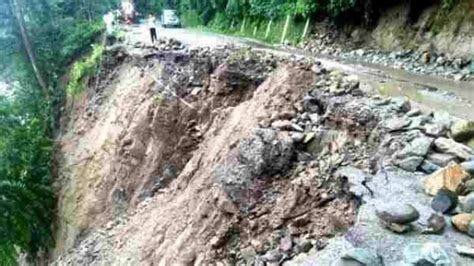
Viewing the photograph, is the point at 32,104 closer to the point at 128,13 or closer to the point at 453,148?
the point at 128,13

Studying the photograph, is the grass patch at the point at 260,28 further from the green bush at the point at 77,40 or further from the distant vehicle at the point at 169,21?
the green bush at the point at 77,40

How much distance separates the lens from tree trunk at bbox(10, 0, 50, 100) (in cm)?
1730

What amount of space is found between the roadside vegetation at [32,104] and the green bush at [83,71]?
0.05 m

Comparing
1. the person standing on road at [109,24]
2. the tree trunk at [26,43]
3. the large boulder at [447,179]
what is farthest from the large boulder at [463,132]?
the person standing on road at [109,24]

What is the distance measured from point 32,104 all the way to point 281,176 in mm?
13172

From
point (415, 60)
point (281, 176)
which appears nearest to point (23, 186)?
point (281, 176)

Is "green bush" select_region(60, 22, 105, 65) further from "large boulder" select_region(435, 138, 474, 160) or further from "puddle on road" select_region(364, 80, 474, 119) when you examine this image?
"large boulder" select_region(435, 138, 474, 160)

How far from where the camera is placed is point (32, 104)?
691 inches

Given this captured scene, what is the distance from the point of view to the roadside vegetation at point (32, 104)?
1326 centimetres

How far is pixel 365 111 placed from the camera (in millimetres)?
6992

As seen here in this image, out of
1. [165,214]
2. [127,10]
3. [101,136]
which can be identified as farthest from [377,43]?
[127,10]

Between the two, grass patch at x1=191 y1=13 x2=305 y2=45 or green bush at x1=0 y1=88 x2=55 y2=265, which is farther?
grass patch at x1=191 y1=13 x2=305 y2=45

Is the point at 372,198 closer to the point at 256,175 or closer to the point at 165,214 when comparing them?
the point at 256,175

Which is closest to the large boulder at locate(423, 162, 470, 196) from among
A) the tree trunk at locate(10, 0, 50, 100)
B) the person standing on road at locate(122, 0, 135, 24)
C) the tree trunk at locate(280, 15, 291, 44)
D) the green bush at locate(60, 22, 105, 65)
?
the tree trunk at locate(10, 0, 50, 100)
